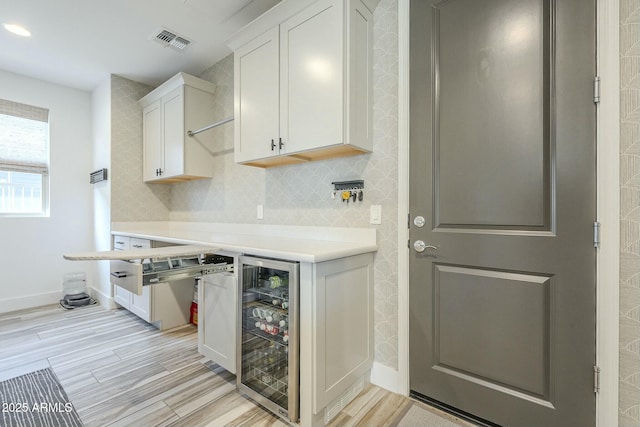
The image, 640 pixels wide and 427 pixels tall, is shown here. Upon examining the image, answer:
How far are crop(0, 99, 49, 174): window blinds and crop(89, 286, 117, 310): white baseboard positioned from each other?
5.31 ft

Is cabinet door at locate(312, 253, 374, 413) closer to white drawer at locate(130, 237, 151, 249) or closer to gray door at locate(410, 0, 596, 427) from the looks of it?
gray door at locate(410, 0, 596, 427)

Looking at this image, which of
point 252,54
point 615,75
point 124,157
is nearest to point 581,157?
point 615,75

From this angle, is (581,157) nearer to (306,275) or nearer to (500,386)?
(500,386)

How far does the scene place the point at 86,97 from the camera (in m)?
3.82

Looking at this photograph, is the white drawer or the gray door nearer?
the gray door

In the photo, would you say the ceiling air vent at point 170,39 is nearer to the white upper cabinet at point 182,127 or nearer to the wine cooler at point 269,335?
the white upper cabinet at point 182,127

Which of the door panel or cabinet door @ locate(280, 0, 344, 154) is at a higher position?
cabinet door @ locate(280, 0, 344, 154)

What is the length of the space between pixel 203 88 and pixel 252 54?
126cm

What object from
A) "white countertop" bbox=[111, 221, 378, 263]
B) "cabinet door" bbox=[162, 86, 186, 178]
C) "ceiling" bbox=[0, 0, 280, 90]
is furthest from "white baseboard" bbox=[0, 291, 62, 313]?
"ceiling" bbox=[0, 0, 280, 90]

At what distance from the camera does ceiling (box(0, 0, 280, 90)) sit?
2262 mm

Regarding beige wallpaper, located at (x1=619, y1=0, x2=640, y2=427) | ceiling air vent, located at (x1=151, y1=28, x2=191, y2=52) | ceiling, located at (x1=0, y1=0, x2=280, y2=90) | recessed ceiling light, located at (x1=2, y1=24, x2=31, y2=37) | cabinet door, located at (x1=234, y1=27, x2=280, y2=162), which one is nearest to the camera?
beige wallpaper, located at (x1=619, y1=0, x2=640, y2=427)

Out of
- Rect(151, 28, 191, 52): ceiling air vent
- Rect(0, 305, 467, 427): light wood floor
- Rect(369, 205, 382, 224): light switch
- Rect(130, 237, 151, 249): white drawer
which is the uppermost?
Rect(151, 28, 191, 52): ceiling air vent

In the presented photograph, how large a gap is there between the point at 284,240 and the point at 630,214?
183 cm

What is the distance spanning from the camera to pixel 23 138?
342cm
